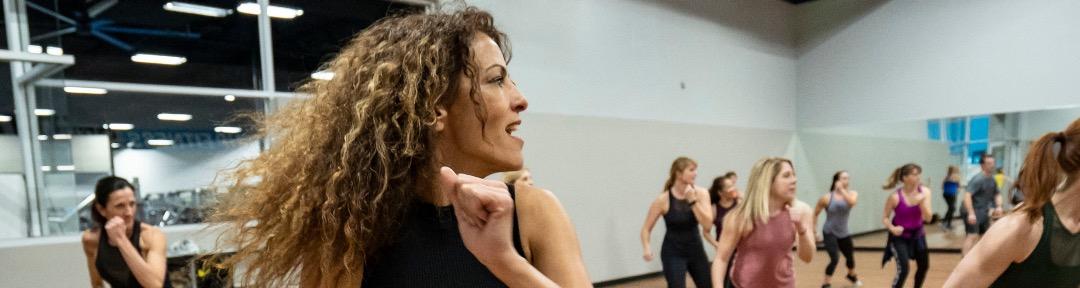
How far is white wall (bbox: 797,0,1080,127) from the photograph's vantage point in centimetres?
729

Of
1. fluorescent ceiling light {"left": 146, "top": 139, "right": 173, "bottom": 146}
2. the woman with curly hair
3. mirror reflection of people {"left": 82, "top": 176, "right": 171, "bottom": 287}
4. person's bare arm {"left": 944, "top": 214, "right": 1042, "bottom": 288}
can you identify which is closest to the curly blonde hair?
the woman with curly hair

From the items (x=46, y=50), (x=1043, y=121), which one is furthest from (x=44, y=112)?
(x=1043, y=121)

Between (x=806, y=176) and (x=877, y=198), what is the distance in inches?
73.5

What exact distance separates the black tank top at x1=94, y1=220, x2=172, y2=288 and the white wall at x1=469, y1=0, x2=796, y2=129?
3852 millimetres

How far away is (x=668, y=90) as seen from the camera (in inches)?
310

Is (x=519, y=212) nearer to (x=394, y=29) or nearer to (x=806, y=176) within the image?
(x=394, y=29)

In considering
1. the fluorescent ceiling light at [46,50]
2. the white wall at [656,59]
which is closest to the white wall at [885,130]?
the white wall at [656,59]

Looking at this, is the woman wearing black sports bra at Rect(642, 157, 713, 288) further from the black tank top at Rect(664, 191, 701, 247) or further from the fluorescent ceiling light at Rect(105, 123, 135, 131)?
the fluorescent ceiling light at Rect(105, 123, 135, 131)

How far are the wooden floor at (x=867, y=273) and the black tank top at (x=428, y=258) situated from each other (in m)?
6.28

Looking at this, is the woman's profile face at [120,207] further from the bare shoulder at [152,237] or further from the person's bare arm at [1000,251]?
the person's bare arm at [1000,251]

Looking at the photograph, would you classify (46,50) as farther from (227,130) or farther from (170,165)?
(227,130)

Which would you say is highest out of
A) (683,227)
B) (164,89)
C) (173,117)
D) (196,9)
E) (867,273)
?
(196,9)

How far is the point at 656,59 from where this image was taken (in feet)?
25.5

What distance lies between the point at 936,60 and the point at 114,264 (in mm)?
9196
